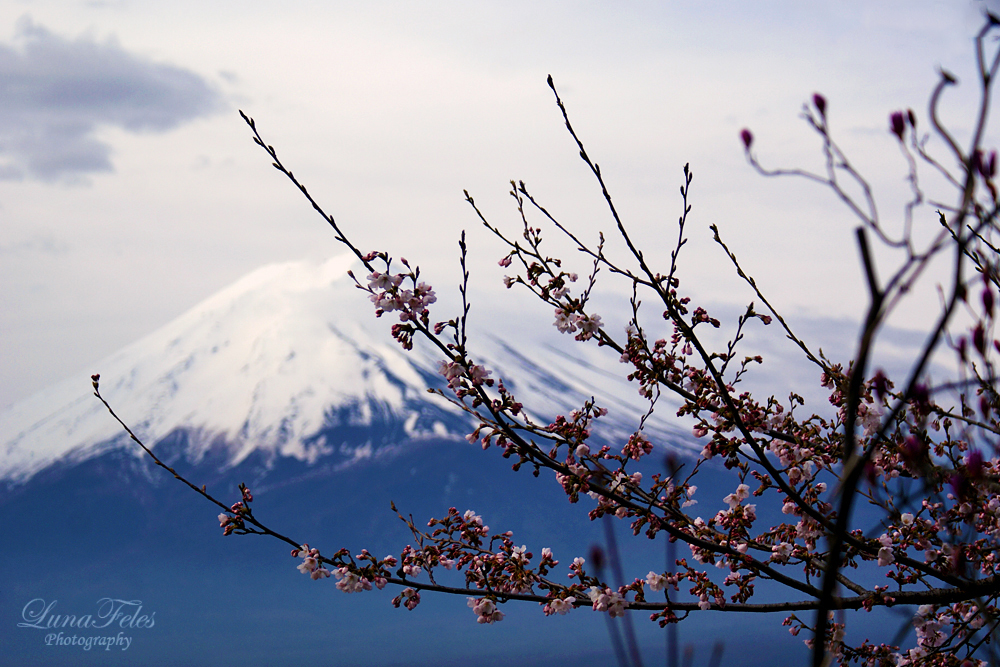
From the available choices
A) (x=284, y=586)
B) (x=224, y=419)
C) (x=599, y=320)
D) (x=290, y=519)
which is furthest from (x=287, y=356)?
(x=599, y=320)

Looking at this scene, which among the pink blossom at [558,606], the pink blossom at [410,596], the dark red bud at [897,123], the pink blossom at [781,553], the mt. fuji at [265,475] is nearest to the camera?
the dark red bud at [897,123]

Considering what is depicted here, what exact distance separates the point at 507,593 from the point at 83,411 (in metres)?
131

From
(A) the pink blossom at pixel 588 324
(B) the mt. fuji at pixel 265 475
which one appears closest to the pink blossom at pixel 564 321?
(A) the pink blossom at pixel 588 324

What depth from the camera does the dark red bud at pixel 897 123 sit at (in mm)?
2363

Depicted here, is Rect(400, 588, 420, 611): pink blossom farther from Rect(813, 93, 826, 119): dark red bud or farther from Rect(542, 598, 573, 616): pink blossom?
Rect(813, 93, 826, 119): dark red bud

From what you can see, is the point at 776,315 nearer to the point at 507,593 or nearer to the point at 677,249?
the point at 677,249

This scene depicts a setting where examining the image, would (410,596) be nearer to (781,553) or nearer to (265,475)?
(781,553)

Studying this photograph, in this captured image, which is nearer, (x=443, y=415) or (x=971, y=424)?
(x=971, y=424)

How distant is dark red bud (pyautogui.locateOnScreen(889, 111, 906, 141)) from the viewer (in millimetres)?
2363

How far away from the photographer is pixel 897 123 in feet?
7.81

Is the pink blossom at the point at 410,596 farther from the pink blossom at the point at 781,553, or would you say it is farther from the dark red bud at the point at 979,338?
the dark red bud at the point at 979,338

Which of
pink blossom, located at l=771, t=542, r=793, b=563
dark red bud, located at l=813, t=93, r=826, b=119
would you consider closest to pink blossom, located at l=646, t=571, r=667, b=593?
pink blossom, located at l=771, t=542, r=793, b=563

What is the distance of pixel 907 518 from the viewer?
4.95 metres

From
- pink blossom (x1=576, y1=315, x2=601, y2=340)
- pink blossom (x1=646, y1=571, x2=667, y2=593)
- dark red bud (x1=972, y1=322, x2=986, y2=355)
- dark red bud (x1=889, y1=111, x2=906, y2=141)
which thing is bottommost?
pink blossom (x1=646, y1=571, x2=667, y2=593)
